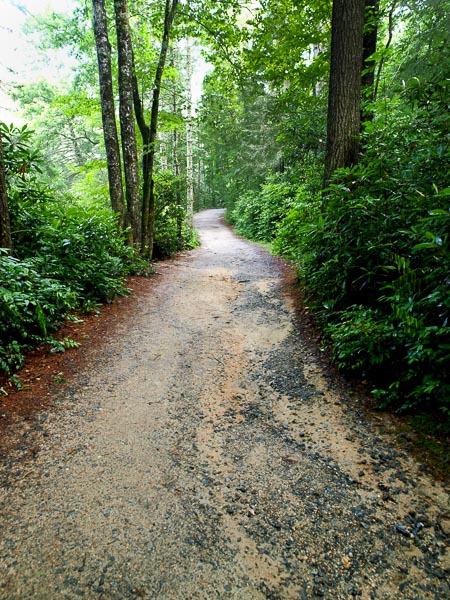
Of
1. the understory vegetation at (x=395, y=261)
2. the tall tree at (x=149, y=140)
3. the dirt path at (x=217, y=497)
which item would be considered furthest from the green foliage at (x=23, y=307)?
the tall tree at (x=149, y=140)

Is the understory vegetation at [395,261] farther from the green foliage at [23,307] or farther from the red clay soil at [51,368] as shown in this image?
the green foliage at [23,307]

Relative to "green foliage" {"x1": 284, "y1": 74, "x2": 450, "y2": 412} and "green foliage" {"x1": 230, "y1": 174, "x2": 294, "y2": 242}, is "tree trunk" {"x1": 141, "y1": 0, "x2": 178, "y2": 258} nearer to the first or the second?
"green foliage" {"x1": 230, "y1": 174, "x2": 294, "y2": 242}

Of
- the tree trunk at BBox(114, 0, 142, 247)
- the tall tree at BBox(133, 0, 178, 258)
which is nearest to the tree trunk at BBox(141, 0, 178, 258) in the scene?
the tall tree at BBox(133, 0, 178, 258)

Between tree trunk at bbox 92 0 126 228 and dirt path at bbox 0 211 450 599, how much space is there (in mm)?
6148

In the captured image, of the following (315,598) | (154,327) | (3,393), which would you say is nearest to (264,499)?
(315,598)

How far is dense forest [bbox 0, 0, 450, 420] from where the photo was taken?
320 cm

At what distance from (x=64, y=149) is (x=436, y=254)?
27.5 metres

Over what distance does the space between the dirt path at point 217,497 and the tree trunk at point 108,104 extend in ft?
20.2

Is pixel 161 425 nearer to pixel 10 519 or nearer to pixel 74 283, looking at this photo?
pixel 10 519

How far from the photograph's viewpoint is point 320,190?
5.77 metres

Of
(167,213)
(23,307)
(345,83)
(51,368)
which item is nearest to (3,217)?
(23,307)

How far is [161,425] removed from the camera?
3107 millimetres

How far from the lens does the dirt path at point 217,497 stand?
5.91ft

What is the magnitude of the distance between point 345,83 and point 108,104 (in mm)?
5997
